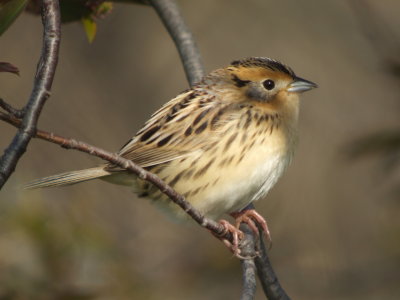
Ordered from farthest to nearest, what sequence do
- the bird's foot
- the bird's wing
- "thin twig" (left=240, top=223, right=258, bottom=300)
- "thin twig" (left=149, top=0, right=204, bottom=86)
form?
1. "thin twig" (left=149, top=0, right=204, bottom=86)
2. the bird's foot
3. the bird's wing
4. "thin twig" (left=240, top=223, right=258, bottom=300)

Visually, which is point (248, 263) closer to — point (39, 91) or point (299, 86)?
point (299, 86)

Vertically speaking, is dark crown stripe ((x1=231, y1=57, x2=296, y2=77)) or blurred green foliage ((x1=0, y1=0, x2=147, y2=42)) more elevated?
blurred green foliage ((x1=0, y1=0, x2=147, y2=42))

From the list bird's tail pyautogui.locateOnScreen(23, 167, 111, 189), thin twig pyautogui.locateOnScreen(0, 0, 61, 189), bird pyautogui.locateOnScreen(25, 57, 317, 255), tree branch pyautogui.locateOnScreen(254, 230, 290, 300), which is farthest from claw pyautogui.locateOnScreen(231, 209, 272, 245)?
thin twig pyautogui.locateOnScreen(0, 0, 61, 189)

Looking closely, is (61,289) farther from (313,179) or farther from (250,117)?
(313,179)

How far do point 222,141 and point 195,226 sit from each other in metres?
0.76

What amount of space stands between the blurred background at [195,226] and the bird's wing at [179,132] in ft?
1.38

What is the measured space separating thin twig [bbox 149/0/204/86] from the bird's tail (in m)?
0.87

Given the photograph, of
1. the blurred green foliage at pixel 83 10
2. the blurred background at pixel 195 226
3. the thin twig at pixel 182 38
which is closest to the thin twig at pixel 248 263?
the blurred background at pixel 195 226

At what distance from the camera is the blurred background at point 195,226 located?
13.7 feet

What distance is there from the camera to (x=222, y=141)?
3387 mm

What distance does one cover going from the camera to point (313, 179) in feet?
27.8

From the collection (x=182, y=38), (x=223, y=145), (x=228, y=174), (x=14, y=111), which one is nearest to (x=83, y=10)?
(x=182, y=38)

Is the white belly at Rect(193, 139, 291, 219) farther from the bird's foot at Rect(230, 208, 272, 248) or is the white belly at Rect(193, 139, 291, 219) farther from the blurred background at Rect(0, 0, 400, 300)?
the blurred background at Rect(0, 0, 400, 300)

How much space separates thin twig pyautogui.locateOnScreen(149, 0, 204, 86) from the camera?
3928mm
